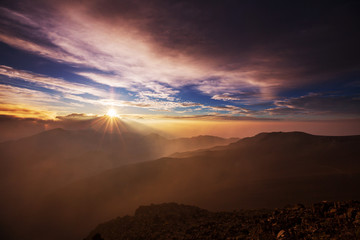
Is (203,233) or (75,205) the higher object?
(203,233)

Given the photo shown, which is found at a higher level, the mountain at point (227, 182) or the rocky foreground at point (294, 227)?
the rocky foreground at point (294, 227)

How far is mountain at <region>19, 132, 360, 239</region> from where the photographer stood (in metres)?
39.1

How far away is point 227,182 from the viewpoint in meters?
54.6

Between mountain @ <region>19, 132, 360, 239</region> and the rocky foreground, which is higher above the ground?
the rocky foreground

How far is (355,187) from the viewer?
1470 inches

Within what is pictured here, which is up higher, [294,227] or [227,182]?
[294,227]

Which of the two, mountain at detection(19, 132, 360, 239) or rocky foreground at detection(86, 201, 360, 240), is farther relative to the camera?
mountain at detection(19, 132, 360, 239)

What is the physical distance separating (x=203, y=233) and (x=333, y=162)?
65451mm

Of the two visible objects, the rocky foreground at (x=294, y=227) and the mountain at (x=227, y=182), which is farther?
the mountain at (x=227, y=182)

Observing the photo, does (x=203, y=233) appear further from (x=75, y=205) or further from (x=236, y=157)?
(x=75, y=205)

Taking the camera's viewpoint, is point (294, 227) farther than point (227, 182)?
No

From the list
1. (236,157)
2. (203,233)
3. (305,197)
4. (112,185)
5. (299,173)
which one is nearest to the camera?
(203,233)

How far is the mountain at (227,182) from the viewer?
39062mm

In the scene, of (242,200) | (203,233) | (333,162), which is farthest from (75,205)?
(333,162)
